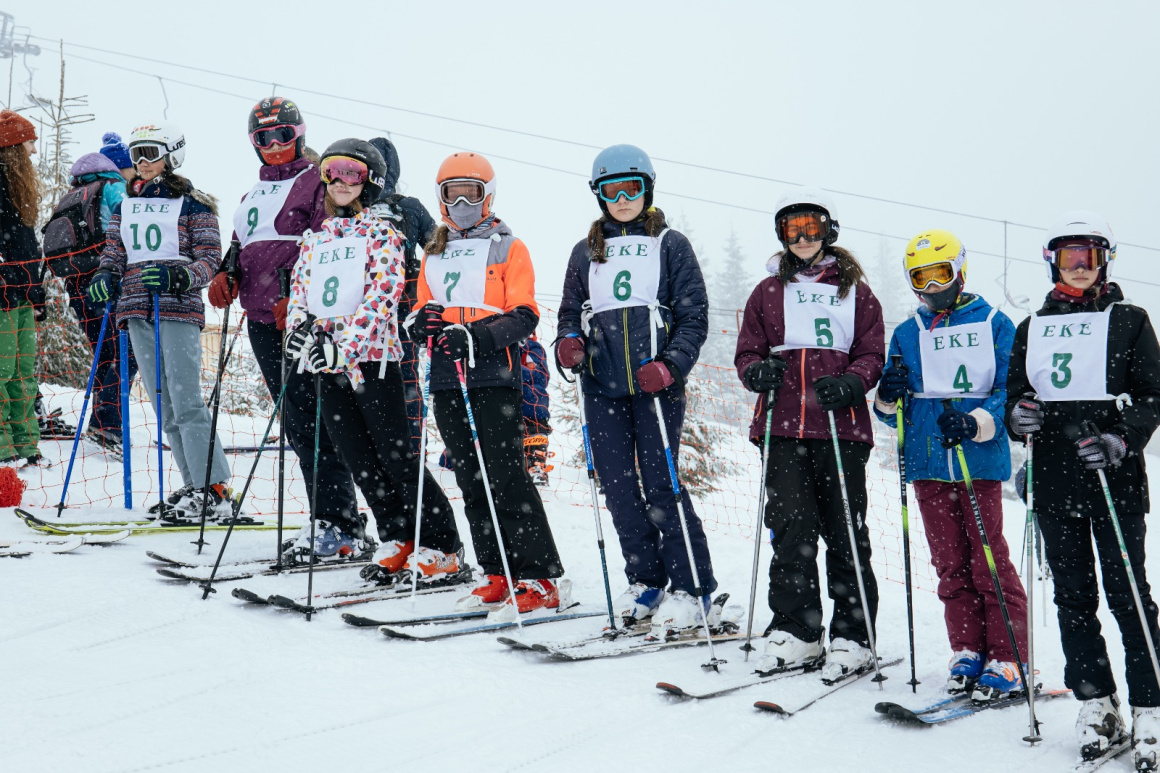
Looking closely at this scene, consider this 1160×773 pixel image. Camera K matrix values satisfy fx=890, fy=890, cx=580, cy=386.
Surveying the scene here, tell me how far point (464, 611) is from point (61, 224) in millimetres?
4832

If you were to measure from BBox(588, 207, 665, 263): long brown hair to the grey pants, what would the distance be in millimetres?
2620

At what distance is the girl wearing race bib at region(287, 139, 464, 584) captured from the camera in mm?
4285

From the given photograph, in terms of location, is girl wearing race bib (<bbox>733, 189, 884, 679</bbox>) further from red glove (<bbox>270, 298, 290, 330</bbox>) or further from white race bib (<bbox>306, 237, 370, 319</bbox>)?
red glove (<bbox>270, 298, 290, 330</bbox>)

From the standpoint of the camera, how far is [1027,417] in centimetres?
302

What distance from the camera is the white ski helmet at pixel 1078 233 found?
10.1ft

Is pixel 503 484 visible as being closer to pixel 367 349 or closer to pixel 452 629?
pixel 452 629

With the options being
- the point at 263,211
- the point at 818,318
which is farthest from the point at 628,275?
the point at 263,211

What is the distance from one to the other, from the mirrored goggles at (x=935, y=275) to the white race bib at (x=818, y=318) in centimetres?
27

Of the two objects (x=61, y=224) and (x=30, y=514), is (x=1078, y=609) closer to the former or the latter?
(x=30, y=514)

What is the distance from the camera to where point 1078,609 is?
303 centimetres

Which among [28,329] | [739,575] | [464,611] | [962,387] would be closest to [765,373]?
[962,387]

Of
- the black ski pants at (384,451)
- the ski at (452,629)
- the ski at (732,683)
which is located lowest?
the ski at (732,683)

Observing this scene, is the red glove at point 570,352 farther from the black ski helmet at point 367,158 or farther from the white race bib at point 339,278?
the black ski helmet at point 367,158

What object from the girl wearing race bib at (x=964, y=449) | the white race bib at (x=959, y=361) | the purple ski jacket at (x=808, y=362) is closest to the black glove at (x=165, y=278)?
the purple ski jacket at (x=808, y=362)
